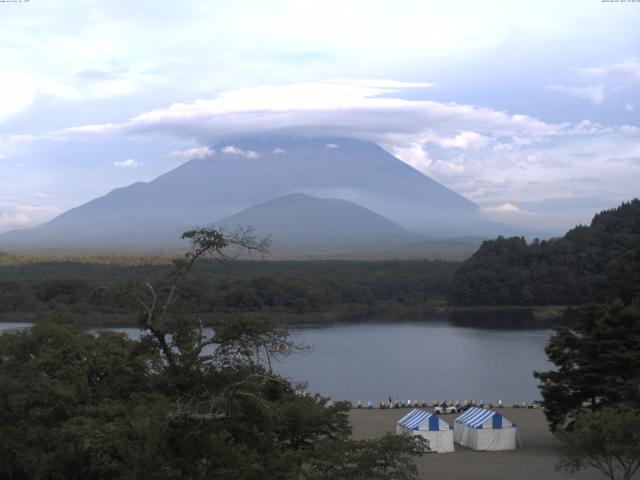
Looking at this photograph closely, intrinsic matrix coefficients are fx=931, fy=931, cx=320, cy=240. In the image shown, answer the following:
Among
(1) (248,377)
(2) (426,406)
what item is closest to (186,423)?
(1) (248,377)

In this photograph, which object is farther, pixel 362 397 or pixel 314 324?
pixel 314 324

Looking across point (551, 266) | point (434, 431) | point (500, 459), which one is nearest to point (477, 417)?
point (434, 431)

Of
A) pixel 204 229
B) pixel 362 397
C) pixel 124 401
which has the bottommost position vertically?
pixel 362 397

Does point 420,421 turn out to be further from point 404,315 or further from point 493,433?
point 404,315

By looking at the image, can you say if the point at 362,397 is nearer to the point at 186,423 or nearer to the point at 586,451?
the point at 586,451

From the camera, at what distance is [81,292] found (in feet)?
153

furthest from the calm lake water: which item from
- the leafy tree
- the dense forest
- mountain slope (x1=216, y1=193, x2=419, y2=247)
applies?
mountain slope (x1=216, y1=193, x2=419, y2=247)

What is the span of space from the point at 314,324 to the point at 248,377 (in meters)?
36.8

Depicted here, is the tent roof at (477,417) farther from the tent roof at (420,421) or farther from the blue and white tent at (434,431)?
the tent roof at (420,421)

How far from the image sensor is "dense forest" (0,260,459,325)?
Answer: 45.5 meters

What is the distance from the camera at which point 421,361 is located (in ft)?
100

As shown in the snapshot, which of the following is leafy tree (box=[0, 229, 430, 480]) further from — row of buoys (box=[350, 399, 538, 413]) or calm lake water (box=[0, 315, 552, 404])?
row of buoys (box=[350, 399, 538, 413])

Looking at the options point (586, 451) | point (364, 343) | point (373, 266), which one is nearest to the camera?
point (586, 451)

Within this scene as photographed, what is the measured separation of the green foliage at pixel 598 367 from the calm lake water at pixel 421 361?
517 cm
